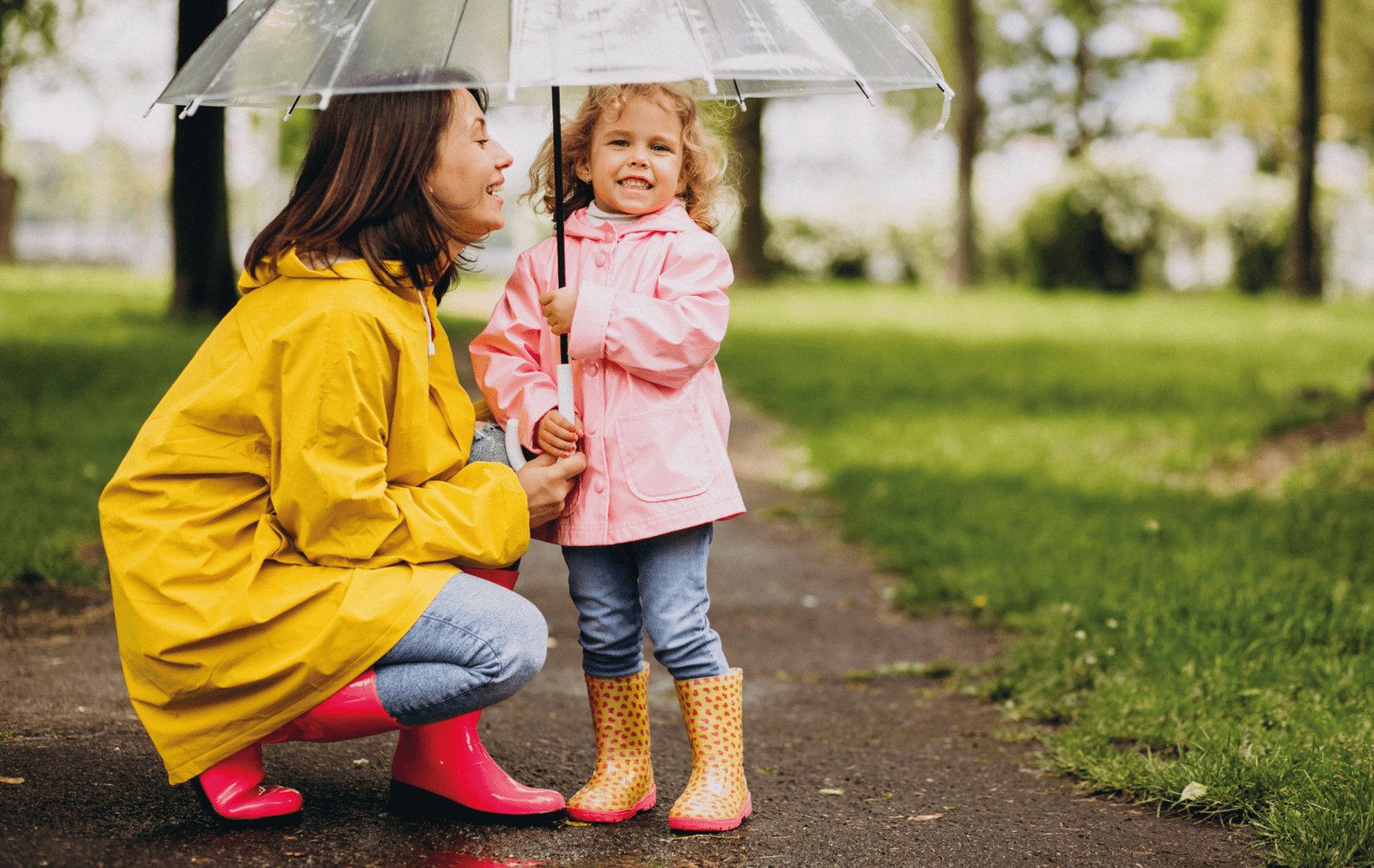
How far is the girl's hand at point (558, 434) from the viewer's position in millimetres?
2918

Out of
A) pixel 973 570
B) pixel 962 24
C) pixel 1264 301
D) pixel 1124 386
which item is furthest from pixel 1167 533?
pixel 962 24

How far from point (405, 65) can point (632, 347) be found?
27.8 inches

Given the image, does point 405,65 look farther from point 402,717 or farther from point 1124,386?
point 1124,386

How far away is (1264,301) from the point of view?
20234 millimetres

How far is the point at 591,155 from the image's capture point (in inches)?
124

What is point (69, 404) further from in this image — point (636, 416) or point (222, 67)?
point (636, 416)

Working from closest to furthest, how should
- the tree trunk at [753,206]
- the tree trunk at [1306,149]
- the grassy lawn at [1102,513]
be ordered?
the grassy lawn at [1102,513]
the tree trunk at [1306,149]
the tree trunk at [753,206]

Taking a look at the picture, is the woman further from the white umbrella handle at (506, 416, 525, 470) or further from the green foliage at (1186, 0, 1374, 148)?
the green foliage at (1186, 0, 1374, 148)

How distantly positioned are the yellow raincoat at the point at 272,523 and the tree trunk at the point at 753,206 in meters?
18.2

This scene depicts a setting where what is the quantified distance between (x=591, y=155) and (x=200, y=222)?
29.9 ft

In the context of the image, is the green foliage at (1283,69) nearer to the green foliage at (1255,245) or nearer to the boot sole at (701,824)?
the green foliage at (1255,245)

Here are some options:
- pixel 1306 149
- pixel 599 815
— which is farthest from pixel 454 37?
pixel 1306 149

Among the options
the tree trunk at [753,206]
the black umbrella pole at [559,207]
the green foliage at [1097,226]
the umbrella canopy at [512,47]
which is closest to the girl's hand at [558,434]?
the black umbrella pole at [559,207]

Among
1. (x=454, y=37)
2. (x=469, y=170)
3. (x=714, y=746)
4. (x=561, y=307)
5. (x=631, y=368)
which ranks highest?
(x=454, y=37)
